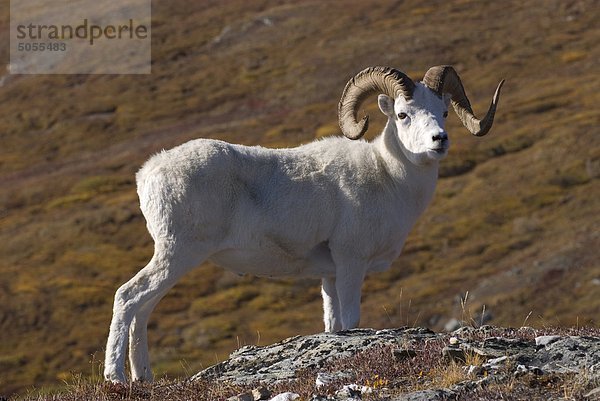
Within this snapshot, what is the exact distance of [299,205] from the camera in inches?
598

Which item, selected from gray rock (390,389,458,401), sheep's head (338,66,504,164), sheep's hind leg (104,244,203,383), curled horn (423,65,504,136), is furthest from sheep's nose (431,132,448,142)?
gray rock (390,389,458,401)

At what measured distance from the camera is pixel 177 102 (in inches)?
3789

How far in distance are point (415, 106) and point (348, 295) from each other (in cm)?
300

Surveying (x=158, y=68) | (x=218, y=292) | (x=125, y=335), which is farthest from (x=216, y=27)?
(x=125, y=335)

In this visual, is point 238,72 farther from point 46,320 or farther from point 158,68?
point 46,320

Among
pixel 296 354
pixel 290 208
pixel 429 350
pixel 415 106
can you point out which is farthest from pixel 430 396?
pixel 415 106

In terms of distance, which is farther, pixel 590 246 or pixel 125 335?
pixel 590 246

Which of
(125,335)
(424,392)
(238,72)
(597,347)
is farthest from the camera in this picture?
(238,72)

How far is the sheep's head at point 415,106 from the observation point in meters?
15.3

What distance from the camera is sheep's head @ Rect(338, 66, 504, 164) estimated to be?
15.3 meters

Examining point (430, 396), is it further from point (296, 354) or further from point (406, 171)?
point (406, 171)

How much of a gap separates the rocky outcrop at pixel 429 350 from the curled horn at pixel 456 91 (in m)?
4.27

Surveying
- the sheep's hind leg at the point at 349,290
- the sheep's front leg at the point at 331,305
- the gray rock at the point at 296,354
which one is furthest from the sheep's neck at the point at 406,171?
the gray rock at the point at 296,354

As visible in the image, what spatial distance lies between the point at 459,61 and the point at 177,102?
25755 mm
